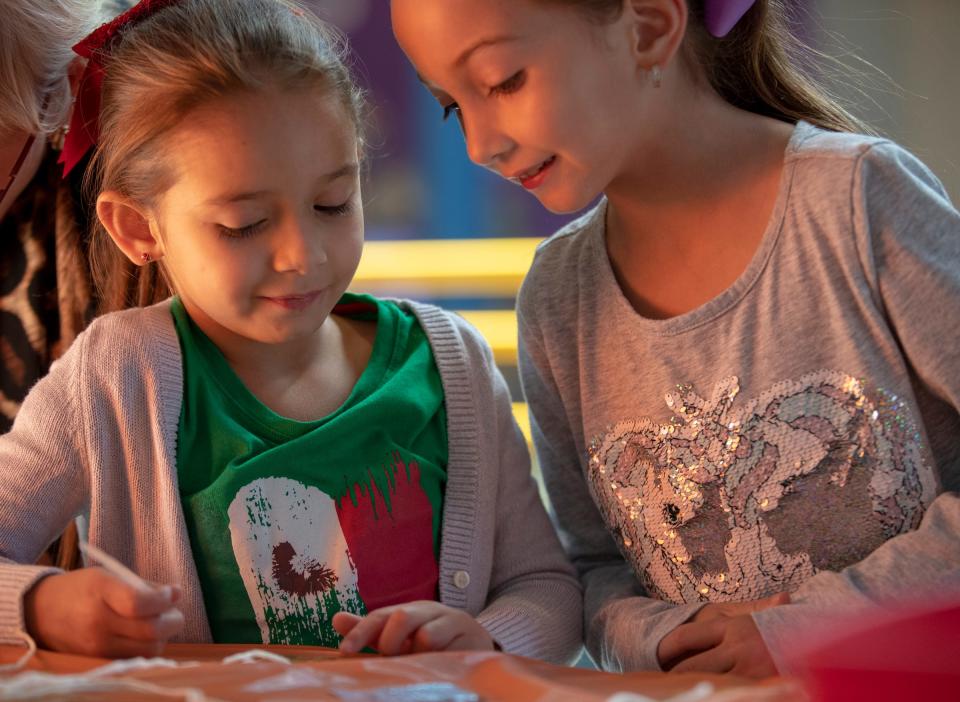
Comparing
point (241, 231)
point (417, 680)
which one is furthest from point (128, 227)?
point (417, 680)

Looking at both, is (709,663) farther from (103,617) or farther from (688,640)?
(103,617)

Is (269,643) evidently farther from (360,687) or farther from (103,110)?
(103,110)

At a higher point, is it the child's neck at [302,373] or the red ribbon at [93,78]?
the red ribbon at [93,78]

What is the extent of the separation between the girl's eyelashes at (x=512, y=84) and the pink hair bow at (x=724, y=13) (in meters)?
0.23

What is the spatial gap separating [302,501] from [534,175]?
1.26 feet

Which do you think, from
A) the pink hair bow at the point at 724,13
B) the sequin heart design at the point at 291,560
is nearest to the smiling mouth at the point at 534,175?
the pink hair bow at the point at 724,13

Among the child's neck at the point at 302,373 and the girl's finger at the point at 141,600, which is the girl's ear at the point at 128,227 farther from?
the girl's finger at the point at 141,600

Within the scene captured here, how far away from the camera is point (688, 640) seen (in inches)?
40.1

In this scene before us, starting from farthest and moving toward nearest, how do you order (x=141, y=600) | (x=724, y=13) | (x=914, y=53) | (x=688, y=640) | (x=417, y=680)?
(x=914, y=53), (x=724, y=13), (x=688, y=640), (x=141, y=600), (x=417, y=680)

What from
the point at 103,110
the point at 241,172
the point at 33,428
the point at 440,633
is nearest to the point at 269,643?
the point at 440,633

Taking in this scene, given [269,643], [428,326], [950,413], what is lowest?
[269,643]

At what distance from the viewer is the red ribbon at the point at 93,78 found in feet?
3.87

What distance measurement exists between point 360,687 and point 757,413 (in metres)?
0.48

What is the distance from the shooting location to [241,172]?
41.8 inches
